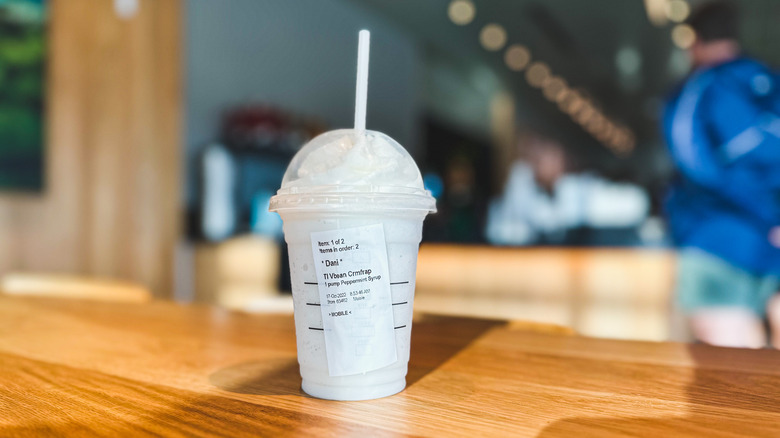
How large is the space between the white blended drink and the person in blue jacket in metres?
1.60

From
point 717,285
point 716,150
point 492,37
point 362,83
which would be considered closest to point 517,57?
point 492,37

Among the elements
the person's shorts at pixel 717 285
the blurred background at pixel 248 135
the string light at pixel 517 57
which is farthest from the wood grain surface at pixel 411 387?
the string light at pixel 517 57

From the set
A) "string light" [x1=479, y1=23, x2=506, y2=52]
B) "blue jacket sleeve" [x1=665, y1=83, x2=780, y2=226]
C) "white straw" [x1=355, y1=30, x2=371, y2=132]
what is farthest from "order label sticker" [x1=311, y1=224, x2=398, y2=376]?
"string light" [x1=479, y1=23, x2=506, y2=52]

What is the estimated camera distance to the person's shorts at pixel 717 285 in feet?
5.74

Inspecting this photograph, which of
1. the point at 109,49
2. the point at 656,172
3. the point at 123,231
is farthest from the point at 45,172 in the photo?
the point at 656,172

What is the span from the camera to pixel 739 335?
1.79 m

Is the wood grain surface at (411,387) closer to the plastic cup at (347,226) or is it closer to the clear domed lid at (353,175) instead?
the plastic cup at (347,226)

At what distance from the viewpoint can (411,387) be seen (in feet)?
1.83

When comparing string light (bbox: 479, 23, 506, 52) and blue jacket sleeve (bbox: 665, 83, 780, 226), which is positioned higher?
string light (bbox: 479, 23, 506, 52)

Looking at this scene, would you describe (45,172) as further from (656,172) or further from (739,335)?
(656,172)

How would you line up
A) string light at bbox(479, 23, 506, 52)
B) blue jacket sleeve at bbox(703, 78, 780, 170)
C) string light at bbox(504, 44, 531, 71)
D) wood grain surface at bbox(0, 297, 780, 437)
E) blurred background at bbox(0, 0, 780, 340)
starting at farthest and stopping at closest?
string light at bbox(504, 44, 531, 71) < string light at bbox(479, 23, 506, 52) < blurred background at bbox(0, 0, 780, 340) < blue jacket sleeve at bbox(703, 78, 780, 170) < wood grain surface at bbox(0, 297, 780, 437)

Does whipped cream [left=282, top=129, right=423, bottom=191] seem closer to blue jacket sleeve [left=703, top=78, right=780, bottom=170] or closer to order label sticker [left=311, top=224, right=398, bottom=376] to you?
order label sticker [left=311, top=224, right=398, bottom=376]

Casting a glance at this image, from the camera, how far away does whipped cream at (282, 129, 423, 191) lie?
1.72 feet

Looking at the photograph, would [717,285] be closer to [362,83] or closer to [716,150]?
[716,150]
